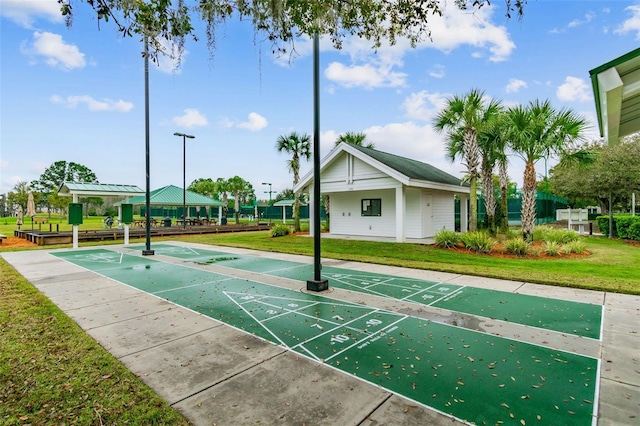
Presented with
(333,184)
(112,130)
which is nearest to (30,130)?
(112,130)

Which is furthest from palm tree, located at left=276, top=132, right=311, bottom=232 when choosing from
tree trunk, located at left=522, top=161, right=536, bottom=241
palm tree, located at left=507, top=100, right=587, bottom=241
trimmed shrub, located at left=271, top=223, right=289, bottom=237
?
tree trunk, located at left=522, top=161, right=536, bottom=241

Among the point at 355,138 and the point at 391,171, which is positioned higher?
the point at 355,138

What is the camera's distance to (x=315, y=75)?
6875mm

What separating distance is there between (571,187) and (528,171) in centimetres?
1564

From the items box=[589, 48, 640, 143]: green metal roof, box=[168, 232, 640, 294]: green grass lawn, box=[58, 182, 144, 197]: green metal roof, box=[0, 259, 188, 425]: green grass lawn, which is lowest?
box=[0, 259, 188, 425]: green grass lawn

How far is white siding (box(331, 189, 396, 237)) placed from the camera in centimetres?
1772

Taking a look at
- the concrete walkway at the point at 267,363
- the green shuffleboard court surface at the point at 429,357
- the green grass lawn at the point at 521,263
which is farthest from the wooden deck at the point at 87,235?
the green shuffleboard court surface at the point at 429,357

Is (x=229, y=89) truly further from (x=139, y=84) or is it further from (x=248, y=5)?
(x=248, y=5)

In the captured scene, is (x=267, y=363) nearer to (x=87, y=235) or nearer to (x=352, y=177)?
(x=352, y=177)

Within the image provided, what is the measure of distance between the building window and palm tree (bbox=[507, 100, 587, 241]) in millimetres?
7233

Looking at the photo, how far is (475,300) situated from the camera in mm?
6293

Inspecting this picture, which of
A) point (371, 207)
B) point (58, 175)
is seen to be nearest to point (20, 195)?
point (58, 175)

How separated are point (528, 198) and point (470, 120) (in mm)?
4243

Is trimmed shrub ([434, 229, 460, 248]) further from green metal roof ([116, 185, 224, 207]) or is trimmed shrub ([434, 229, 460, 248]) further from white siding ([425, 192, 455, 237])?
green metal roof ([116, 185, 224, 207])
